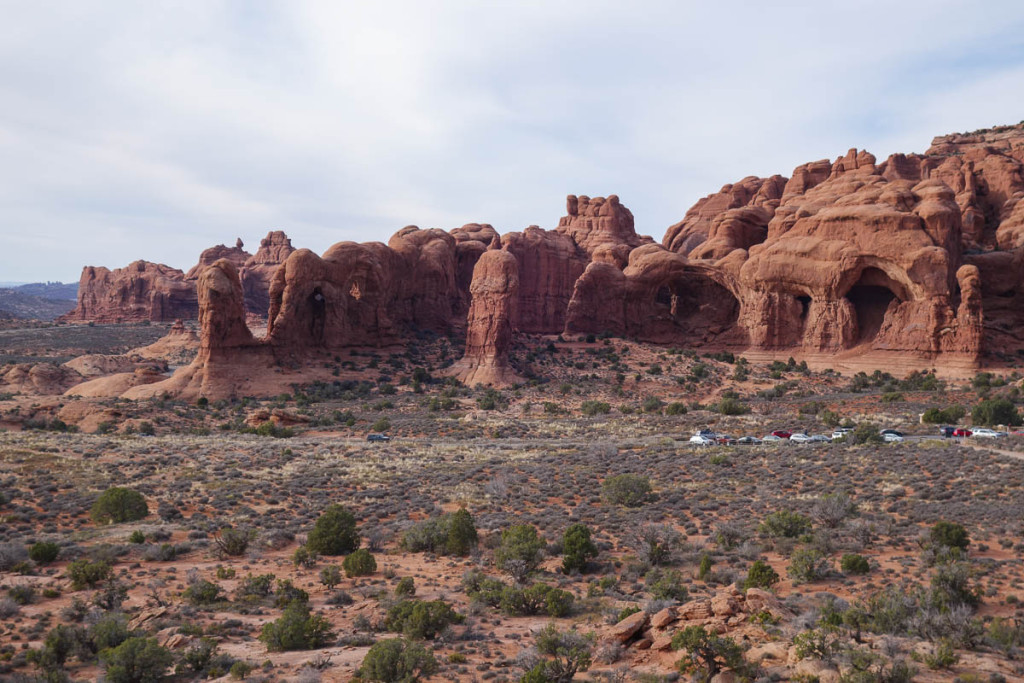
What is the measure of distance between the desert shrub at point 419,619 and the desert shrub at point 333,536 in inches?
218

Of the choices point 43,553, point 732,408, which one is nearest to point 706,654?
point 43,553

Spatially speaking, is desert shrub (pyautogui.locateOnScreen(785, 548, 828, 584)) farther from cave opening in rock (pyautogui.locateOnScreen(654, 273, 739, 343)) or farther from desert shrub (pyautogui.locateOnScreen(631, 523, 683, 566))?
cave opening in rock (pyautogui.locateOnScreen(654, 273, 739, 343))

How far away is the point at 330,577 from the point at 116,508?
9.49m

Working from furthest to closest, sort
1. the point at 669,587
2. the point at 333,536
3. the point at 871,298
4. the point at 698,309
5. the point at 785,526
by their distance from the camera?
the point at 698,309 < the point at 871,298 < the point at 785,526 < the point at 333,536 < the point at 669,587

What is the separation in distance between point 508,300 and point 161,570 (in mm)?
38670

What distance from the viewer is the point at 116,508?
2086cm

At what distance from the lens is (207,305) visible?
48812 millimetres

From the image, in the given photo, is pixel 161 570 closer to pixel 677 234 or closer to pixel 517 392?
pixel 517 392

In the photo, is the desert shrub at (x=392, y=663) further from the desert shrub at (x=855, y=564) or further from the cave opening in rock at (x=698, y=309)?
the cave opening in rock at (x=698, y=309)

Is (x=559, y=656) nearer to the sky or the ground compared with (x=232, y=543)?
nearer to the sky

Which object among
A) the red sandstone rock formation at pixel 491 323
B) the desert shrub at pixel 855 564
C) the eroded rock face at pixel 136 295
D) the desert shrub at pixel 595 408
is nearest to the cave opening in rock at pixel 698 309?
the red sandstone rock formation at pixel 491 323

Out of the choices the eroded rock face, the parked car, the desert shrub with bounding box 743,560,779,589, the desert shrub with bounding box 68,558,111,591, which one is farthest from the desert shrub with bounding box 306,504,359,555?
the eroded rock face

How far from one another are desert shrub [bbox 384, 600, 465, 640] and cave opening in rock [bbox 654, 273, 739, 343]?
55.3 meters

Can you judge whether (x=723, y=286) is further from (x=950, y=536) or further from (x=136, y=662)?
(x=136, y=662)
